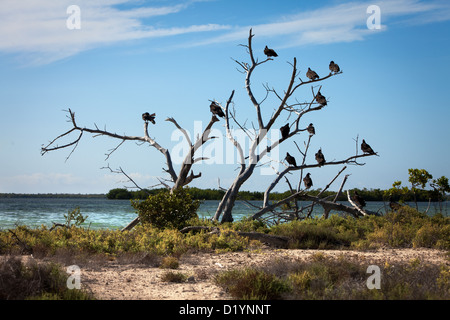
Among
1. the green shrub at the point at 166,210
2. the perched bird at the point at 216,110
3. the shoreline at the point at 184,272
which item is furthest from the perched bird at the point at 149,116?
the shoreline at the point at 184,272

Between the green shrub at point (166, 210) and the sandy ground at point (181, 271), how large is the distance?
3215 millimetres

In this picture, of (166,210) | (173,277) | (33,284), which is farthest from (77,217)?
(33,284)

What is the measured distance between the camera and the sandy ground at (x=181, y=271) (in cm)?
662

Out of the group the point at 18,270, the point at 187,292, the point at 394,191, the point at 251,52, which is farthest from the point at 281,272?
the point at 394,191

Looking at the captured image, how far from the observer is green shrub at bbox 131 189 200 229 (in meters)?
13.4

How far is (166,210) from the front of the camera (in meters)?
13.4

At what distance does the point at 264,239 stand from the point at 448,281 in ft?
18.5

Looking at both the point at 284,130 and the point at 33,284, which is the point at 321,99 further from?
the point at 33,284

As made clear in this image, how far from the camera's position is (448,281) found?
6.89 m

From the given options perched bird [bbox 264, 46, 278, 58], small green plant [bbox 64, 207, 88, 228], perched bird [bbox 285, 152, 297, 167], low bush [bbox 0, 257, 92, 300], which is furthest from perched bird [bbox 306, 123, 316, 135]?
low bush [bbox 0, 257, 92, 300]

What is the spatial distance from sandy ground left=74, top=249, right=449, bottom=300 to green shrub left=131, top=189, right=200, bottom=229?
321 cm

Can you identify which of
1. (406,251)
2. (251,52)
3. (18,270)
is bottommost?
(406,251)

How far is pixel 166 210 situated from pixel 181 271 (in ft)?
16.9
